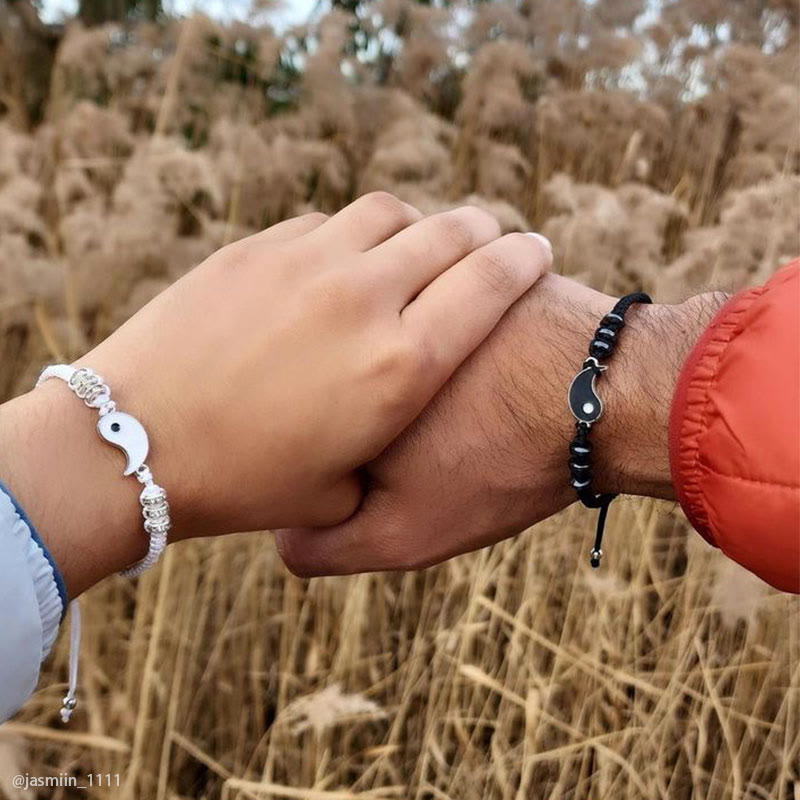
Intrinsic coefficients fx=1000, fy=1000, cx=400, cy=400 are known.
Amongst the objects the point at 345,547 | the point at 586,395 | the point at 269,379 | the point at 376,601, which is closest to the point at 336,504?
the point at 345,547

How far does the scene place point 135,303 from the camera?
5.20ft

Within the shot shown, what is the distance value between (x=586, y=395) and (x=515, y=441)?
0.10m

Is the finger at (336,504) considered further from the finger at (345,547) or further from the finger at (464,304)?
the finger at (464,304)

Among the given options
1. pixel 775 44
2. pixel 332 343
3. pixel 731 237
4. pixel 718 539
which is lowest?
pixel 718 539

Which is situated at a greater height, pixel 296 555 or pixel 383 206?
pixel 383 206

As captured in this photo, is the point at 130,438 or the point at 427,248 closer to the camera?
the point at 130,438

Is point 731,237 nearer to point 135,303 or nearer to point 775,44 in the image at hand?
point 135,303

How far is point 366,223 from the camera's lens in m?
1.09

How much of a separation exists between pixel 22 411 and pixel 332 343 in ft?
0.95

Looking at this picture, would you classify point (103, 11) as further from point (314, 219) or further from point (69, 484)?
point (69, 484)

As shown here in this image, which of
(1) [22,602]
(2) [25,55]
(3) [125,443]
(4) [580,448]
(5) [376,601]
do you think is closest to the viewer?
(1) [22,602]

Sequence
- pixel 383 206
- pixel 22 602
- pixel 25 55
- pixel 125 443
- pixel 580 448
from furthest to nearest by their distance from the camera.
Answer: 1. pixel 25 55
2. pixel 383 206
3. pixel 580 448
4. pixel 125 443
5. pixel 22 602

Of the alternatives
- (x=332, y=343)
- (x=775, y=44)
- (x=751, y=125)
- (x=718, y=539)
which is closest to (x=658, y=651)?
(x=718, y=539)

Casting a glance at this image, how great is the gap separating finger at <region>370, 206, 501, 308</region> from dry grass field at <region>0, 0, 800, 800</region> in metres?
0.46
